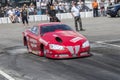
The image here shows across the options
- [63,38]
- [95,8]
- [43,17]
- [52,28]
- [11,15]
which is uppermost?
[52,28]

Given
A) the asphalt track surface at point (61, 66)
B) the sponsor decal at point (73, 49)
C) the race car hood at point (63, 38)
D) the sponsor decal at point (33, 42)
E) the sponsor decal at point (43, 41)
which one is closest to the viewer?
the asphalt track surface at point (61, 66)

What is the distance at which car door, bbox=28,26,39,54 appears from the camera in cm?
1596

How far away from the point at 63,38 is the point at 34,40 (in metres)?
1.67

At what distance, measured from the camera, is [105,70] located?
1223 centimetres

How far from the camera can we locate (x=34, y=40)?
53.1 ft

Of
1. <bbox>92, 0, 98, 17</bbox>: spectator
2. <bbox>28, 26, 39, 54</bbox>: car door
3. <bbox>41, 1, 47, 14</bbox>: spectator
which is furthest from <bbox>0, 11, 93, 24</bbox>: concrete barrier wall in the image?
<bbox>28, 26, 39, 54</bbox>: car door

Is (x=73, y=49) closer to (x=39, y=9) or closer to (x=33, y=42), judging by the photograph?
(x=33, y=42)

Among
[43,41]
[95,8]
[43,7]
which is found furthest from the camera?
[43,7]

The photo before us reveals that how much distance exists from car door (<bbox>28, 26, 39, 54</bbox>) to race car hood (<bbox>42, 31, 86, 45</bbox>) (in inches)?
19.8

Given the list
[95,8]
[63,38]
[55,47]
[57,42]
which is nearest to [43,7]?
[95,8]

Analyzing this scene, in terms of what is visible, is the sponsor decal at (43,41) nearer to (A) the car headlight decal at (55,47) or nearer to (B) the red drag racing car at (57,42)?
(B) the red drag racing car at (57,42)

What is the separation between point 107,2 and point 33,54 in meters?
26.9

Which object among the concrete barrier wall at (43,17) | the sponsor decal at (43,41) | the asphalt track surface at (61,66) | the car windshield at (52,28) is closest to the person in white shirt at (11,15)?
the concrete barrier wall at (43,17)

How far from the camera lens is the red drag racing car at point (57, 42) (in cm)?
1455
